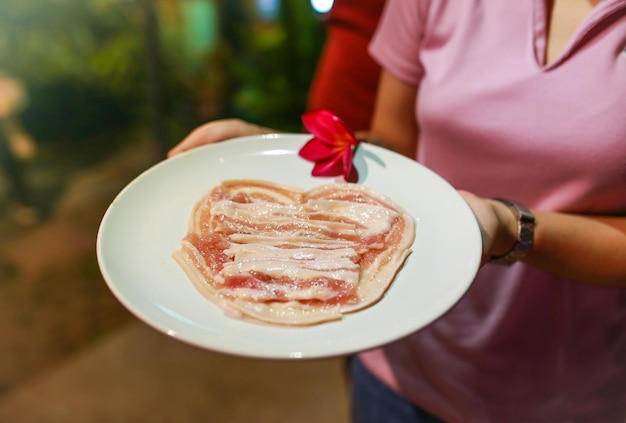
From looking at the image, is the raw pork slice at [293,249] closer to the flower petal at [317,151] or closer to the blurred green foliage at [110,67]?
the flower petal at [317,151]

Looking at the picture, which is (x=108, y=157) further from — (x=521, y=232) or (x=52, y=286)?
(x=52, y=286)

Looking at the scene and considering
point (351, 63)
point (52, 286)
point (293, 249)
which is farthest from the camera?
point (52, 286)

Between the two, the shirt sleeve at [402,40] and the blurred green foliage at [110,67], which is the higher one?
the shirt sleeve at [402,40]

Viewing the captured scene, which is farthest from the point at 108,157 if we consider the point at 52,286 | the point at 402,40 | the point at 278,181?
the point at 52,286

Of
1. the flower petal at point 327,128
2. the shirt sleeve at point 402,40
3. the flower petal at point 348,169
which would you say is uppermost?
the shirt sleeve at point 402,40

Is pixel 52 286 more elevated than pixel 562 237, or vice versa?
pixel 562 237

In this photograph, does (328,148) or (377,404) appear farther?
(377,404)

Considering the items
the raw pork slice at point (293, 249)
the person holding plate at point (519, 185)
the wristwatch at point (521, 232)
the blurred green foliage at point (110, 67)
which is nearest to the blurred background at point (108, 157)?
the blurred green foliage at point (110, 67)
